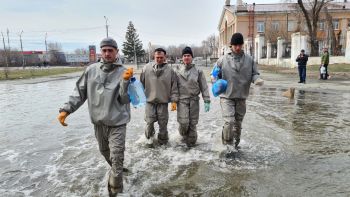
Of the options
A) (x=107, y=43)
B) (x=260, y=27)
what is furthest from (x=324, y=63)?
(x=260, y=27)

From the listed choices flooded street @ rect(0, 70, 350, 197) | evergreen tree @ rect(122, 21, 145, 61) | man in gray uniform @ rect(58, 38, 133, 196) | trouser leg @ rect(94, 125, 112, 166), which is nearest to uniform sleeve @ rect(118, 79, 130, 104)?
man in gray uniform @ rect(58, 38, 133, 196)

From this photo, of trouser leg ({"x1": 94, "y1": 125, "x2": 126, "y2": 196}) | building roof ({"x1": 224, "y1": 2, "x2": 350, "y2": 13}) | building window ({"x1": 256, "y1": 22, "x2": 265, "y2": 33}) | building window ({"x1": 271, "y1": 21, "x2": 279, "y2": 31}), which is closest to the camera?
trouser leg ({"x1": 94, "y1": 125, "x2": 126, "y2": 196})

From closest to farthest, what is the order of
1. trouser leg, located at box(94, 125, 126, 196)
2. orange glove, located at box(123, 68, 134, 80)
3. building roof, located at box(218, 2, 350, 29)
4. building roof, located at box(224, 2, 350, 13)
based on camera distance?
orange glove, located at box(123, 68, 134, 80), trouser leg, located at box(94, 125, 126, 196), building roof, located at box(218, 2, 350, 29), building roof, located at box(224, 2, 350, 13)

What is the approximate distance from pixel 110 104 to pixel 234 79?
8.18 ft

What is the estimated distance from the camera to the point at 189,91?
6574 mm

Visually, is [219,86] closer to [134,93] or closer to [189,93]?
[189,93]

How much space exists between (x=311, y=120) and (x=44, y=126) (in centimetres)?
692

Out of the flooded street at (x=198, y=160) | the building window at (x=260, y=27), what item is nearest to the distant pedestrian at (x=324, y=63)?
the flooded street at (x=198, y=160)

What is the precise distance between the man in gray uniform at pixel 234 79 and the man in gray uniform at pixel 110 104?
6.91 feet

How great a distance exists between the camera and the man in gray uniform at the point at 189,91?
6.59m

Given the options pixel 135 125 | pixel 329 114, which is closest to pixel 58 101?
pixel 135 125

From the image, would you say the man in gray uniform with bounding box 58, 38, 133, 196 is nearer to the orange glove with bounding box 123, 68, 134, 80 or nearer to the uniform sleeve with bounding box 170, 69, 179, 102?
the orange glove with bounding box 123, 68, 134, 80

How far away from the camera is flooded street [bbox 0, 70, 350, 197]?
15.9 ft

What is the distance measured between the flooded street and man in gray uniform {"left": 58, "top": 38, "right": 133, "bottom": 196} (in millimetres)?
454
